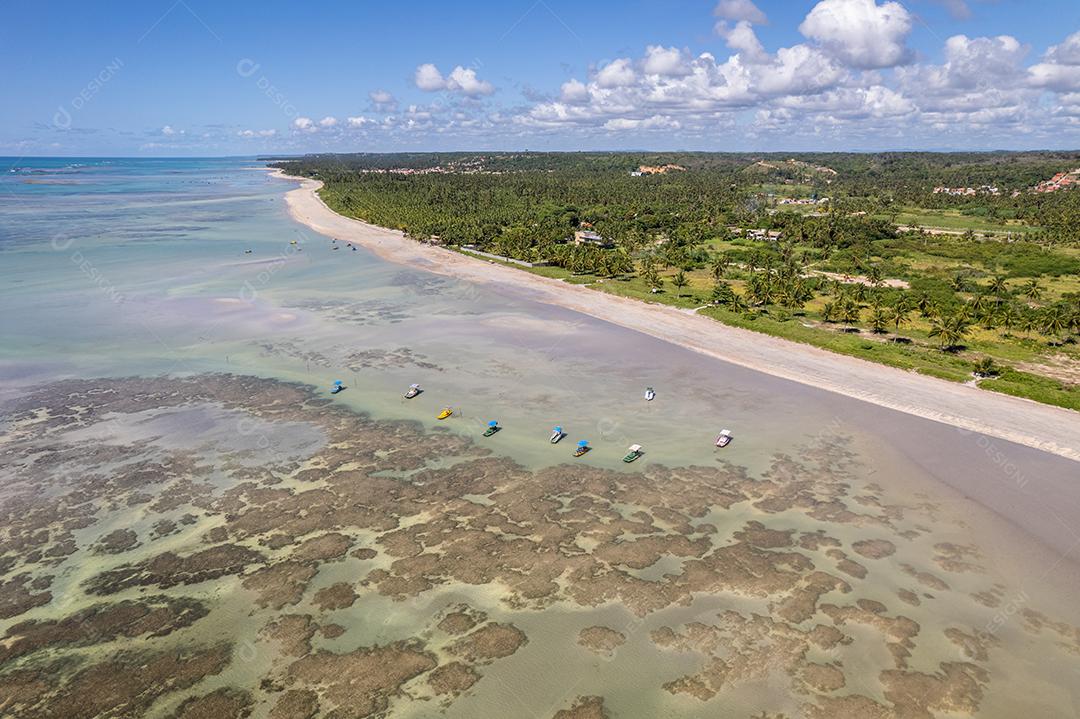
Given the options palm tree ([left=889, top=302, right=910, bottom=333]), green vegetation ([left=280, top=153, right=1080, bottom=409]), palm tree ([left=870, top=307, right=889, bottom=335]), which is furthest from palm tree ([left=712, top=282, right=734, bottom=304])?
palm tree ([left=889, top=302, right=910, bottom=333])

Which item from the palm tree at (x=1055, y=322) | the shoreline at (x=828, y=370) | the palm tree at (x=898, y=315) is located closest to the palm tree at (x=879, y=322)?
the palm tree at (x=898, y=315)

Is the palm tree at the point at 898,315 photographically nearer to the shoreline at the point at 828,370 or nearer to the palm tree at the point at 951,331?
the palm tree at the point at 951,331

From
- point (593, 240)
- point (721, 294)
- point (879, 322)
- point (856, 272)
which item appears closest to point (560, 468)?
point (879, 322)

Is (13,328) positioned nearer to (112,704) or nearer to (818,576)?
(112,704)

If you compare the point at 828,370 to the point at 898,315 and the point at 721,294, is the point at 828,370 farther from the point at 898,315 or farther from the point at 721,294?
the point at 721,294

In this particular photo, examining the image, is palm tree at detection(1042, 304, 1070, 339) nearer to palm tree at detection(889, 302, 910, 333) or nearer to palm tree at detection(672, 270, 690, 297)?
palm tree at detection(889, 302, 910, 333)
